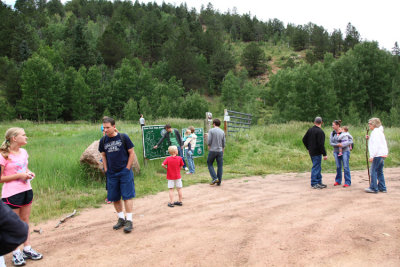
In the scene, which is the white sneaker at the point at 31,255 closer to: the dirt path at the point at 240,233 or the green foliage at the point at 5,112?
the dirt path at the point at 240,233

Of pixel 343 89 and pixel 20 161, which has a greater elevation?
pixel 343 89

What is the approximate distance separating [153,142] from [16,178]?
23.2ft

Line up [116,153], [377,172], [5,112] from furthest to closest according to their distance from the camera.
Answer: [5,112] < [377,172] < [116,153]

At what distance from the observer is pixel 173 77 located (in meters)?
61.3

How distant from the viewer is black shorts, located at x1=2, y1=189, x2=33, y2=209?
4.13m

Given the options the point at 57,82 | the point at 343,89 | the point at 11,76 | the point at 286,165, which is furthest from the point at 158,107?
the point at 286,165

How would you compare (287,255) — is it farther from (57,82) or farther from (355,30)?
(355,30)

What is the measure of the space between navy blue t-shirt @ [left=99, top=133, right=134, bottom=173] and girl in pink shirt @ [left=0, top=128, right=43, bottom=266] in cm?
139

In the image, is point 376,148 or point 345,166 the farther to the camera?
point 345,166

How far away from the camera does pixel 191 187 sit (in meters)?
8.98

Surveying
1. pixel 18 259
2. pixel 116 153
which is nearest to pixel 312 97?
pixel 116 153

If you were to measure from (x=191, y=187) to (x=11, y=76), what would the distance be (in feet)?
173

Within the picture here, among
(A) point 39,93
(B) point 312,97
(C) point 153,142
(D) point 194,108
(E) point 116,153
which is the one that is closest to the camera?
(E) point 116,153

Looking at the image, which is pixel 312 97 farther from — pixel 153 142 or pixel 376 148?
pixel 376 148
